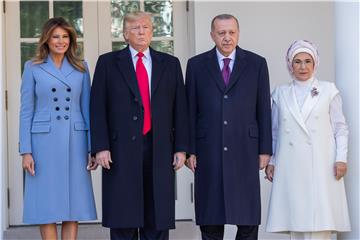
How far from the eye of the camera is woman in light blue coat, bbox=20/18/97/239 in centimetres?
520

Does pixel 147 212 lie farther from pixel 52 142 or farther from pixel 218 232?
pixel 52 142

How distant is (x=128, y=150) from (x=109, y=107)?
319 millimetres

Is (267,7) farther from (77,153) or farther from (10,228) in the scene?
(10,228)

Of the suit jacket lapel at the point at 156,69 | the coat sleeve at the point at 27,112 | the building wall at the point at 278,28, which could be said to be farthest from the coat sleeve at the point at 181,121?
the building wall at the point at 278,28

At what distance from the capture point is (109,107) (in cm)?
523

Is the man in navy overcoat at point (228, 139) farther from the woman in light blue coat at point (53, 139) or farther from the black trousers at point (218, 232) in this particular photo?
the woman in light blue coat at point (53, 139)

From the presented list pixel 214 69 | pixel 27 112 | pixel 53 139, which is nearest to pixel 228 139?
pixel 214 69

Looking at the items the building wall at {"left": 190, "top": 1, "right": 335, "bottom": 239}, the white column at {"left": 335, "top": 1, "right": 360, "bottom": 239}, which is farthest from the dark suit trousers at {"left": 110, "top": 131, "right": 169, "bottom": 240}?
the building wall at {"left": 190, "top": 1, "right": 335, "bottom": 239}

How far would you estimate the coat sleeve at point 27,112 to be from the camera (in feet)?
16.9

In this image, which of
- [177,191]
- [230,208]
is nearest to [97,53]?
[177,191]

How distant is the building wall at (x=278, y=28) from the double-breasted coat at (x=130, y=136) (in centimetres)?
167

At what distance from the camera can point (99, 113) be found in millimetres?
5152

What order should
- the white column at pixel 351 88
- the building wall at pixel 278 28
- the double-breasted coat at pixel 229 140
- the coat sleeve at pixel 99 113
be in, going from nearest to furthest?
the coat sleeve at pixel 99 113
the double-breasted coat at pixel 229 140
the white column at pixel 351 88
the building wall at pixel 278 28

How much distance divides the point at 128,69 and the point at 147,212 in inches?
37.9
